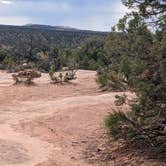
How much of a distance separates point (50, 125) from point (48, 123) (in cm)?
33

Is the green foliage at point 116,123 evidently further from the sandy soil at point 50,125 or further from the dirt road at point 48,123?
the dirt road at point 48,123

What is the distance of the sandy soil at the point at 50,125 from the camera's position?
473 inches

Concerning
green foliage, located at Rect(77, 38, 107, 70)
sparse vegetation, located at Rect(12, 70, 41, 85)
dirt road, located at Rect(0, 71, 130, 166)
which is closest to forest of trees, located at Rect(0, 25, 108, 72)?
green foliage, located at Rect(77, 38, 107, 70)

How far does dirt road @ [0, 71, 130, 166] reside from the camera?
12.1 m

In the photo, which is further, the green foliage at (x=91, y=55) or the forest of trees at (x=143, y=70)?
the green foliage at (x=91, y=55)

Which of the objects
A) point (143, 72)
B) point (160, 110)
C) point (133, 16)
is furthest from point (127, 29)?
point (160, 110)

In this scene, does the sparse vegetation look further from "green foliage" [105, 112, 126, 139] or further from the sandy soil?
"green foliage" [105, 112, 126, 139]

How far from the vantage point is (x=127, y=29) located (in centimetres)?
1157

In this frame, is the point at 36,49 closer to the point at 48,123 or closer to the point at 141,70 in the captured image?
the point at 48,123

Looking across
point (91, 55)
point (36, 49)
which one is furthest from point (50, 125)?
point (36, 49)

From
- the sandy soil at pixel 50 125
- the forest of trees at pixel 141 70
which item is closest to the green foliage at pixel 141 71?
the forest of trees at pixel 141 70

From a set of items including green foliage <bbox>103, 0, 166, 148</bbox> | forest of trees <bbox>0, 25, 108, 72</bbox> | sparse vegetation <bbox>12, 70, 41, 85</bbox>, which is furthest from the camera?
forest of trees <bbox>0, 25, 108, 72</bbox>

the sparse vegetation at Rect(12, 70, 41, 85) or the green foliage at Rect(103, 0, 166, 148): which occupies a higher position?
the green foliage at Rect(103, 0, 166, 148)

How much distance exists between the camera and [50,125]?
15.8 meters
